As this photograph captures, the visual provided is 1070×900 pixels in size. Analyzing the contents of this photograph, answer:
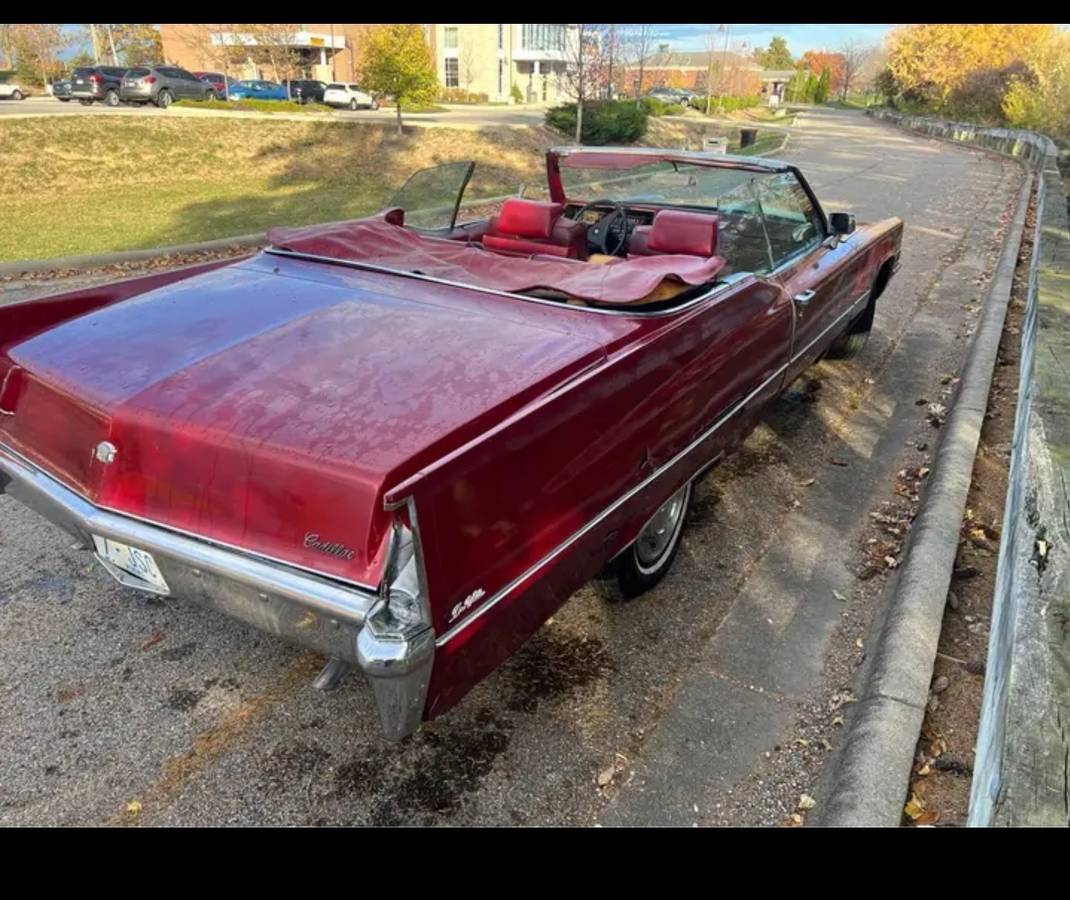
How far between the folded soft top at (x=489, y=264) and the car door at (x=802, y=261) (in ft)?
2.58

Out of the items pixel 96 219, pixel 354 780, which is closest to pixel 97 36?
pixel 96 219

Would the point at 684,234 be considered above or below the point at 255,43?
below

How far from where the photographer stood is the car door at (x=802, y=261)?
398cm

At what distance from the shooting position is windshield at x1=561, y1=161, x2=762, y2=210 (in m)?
4.19

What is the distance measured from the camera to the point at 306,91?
3672 centimetres

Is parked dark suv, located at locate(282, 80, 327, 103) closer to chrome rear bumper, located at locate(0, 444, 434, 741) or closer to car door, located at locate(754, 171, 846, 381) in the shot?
car door, located at locate(754, 171, 846, 381)

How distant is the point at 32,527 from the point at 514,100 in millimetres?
58340

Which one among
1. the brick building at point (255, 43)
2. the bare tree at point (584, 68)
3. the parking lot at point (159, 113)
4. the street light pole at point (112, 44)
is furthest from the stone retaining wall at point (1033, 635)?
the street light pole at point (112, 44)

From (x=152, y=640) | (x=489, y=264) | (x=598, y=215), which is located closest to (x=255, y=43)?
(x=598, y=215)

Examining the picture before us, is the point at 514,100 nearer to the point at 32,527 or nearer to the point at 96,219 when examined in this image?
the point at 96,219

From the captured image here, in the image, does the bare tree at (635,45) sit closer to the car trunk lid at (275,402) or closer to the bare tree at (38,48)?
the car trunk lid at (275,402)

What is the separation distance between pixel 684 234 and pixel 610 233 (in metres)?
0.90

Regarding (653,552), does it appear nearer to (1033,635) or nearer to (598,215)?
(1033,635)

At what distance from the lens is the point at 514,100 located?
56250 millimetres
